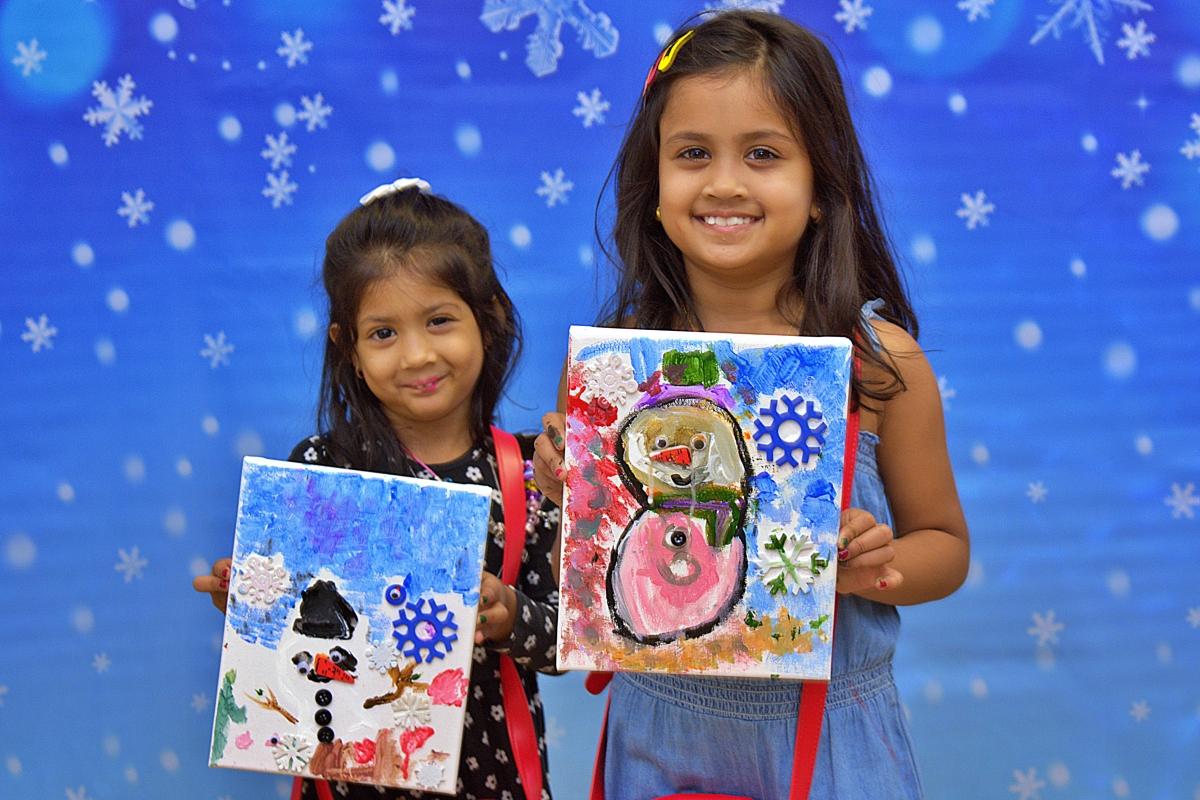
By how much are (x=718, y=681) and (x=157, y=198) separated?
156 centimetres

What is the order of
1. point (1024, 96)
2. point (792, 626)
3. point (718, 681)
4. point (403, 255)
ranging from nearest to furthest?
point (792, 626) < point (718, 681) < point (403, 255) < point (1024, 96)

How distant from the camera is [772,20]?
1619mm

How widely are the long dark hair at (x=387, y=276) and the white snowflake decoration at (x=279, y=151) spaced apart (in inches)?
23.5

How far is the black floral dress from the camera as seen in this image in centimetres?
181

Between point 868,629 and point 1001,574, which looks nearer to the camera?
point 868,629

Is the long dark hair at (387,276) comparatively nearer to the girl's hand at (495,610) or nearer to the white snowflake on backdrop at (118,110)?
the girl's hand at (495,610)

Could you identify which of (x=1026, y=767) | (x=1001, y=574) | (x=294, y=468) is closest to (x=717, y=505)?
(x=294, y=468)

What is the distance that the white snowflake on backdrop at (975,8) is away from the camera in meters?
2.48

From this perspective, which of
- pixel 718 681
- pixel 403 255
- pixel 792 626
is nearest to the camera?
pixel 792 626

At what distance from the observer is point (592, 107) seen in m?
2.52

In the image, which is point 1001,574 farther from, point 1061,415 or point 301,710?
point 301,710

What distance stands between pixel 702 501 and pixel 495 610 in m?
0.42

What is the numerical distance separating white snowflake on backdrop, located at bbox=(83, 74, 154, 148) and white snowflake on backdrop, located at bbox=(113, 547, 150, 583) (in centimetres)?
79

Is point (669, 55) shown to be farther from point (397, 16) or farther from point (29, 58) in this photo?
point (29, 58)
